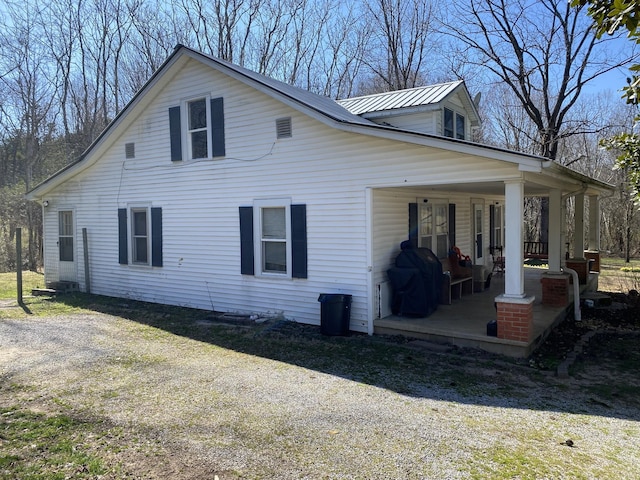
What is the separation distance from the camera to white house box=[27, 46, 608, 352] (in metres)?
8.06

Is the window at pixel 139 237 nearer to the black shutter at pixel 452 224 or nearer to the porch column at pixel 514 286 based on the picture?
the black shutter at pixel 452 224

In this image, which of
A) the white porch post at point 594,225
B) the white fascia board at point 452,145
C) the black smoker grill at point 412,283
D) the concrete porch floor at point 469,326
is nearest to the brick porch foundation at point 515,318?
the concrete porch floor at point 469,326

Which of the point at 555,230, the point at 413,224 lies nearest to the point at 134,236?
the point at 413,224

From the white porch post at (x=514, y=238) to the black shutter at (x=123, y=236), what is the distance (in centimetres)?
913

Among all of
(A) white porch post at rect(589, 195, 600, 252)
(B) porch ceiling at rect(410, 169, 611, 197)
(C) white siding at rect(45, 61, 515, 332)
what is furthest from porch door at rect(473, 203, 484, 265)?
(A) white porch post at rect(589, 195, 600, 252)

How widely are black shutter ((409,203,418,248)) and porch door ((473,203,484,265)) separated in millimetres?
4003

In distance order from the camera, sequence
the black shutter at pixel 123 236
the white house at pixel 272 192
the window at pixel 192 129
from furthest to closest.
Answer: the black shutter at pixel 123 236, the window at pixel 192 129, the white house at pixel 272 192

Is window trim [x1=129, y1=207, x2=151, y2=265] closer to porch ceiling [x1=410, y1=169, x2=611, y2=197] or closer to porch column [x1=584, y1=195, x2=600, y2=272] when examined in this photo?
porch ceiling [x1=410, y1=169, x2=611, y2=197]

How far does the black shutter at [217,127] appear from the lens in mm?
10367

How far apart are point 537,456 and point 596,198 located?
12245 mm

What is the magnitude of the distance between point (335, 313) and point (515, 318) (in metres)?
2.91

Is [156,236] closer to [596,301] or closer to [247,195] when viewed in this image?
[247,195]

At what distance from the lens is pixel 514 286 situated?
23.4 ft

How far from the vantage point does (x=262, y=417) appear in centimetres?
494
